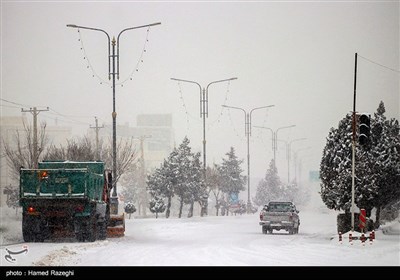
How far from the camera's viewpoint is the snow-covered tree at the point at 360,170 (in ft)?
130

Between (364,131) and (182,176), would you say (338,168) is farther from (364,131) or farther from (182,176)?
(182,176)

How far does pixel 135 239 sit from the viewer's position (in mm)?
37562

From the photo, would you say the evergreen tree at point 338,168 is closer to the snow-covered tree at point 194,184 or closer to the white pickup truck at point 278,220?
the white pickup truck at point 278,220

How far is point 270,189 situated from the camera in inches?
5896

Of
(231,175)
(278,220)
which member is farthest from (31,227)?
(231,175)

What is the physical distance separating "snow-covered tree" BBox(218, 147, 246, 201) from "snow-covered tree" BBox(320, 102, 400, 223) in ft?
248

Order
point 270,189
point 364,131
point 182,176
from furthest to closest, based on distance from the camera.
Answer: point 270,189, point 182,176, point 364,131

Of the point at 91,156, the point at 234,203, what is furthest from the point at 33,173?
the point at 234,203

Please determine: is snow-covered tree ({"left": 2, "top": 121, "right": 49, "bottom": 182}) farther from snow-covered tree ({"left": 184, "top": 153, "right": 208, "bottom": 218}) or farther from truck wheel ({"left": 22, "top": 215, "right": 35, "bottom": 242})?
truck wheel ({"left": 22, "top": 215, "right": 35, "bottom": 242})

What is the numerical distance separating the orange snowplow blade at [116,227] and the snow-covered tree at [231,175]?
77.7 meters

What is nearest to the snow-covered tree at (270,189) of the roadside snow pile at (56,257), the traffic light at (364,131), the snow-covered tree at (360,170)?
the snow-covered tree at (360,170)

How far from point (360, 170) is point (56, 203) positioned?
1543 cm
